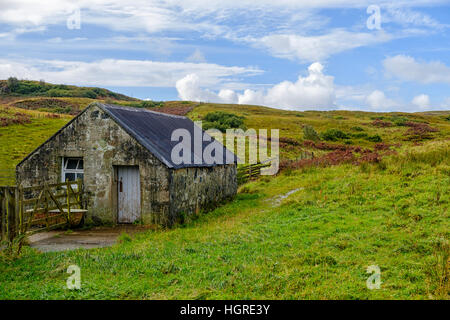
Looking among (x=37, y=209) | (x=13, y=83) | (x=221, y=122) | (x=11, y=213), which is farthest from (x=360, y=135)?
(x=13, y=83)

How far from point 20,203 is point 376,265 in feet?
30.3

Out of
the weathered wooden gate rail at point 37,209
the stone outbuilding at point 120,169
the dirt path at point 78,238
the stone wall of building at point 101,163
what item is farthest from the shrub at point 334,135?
the dirt path at point 78,238

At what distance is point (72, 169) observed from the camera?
583 inches

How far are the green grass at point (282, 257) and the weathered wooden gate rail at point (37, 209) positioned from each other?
0.88m

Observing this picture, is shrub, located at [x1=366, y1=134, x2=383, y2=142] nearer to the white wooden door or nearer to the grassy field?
the grassy field

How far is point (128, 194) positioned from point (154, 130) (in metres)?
3.40

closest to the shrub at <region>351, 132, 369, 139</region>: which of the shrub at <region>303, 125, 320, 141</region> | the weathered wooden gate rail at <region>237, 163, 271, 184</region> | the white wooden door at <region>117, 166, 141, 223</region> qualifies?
the shrub at <region>303, 125, 320, 141</region>

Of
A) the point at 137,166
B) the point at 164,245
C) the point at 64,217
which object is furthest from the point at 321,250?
the point at 64,217

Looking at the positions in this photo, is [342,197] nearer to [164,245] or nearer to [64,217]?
[164,245]

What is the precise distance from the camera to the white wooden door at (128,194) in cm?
1380

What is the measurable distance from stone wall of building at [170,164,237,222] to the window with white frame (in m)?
4.05

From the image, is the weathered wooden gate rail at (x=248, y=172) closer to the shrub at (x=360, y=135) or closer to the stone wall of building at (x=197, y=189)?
the stone wall of building at (x=197, y=189)

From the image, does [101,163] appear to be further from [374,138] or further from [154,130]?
[374,138]

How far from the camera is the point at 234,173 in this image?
2116 cm
